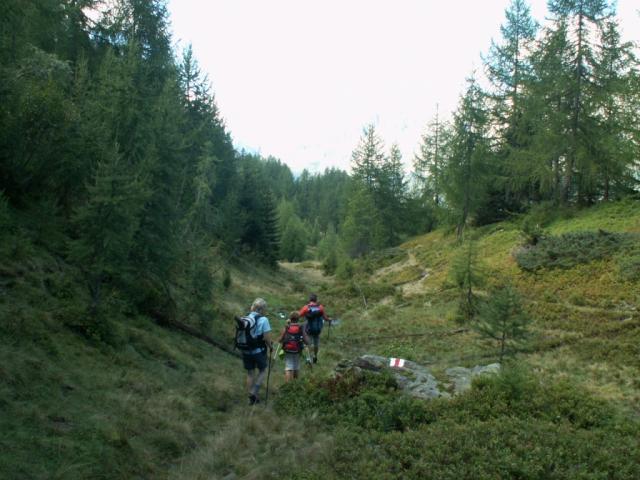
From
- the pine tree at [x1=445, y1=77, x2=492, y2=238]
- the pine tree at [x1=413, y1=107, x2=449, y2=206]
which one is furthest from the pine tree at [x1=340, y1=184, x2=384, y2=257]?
the pine tree at [x1=445, y1=77, x2=492, y2=238]

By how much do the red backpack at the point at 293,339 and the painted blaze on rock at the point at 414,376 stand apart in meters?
1.18

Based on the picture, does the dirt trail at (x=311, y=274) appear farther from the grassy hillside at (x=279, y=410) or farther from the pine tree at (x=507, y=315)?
the pine tree at (x=507, y=315)

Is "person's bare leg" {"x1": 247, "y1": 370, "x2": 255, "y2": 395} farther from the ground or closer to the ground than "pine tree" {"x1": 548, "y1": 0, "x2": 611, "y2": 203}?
closer to the ground

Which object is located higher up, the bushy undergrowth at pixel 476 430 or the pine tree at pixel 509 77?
the pine tree at pixel 509 77

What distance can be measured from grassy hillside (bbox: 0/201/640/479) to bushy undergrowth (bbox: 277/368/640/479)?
0.03 m

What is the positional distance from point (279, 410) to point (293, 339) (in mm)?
2252

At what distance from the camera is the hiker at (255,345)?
9406mm

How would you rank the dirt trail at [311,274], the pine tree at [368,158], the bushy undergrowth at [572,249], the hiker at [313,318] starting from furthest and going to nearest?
the pine tree at [368,158]
the dirt trail at [311,274]
the bushy undergrowth at [572,249]
the hiker at [313,318]

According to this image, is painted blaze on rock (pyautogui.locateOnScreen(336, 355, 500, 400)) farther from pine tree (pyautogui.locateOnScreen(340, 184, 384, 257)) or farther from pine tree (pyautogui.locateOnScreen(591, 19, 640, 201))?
pine tree (pyautogui.locateOnScreen(340, 184, 384, 257))

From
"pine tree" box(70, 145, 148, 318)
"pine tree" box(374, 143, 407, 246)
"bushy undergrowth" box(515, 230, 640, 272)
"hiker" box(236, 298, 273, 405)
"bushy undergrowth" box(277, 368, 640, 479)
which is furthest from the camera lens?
"pine tree" box(374, 143, 407, 246)

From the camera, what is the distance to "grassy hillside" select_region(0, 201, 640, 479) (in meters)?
6.00

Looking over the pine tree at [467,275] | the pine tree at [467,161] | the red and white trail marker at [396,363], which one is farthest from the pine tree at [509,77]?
the red and white trail marker at [396,363]

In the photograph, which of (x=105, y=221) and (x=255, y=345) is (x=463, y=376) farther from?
(x=105, y=221)

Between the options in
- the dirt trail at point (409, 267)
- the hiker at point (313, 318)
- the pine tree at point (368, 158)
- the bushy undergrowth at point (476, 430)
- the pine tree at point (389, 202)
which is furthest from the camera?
the pine tree at point (368, 158)
